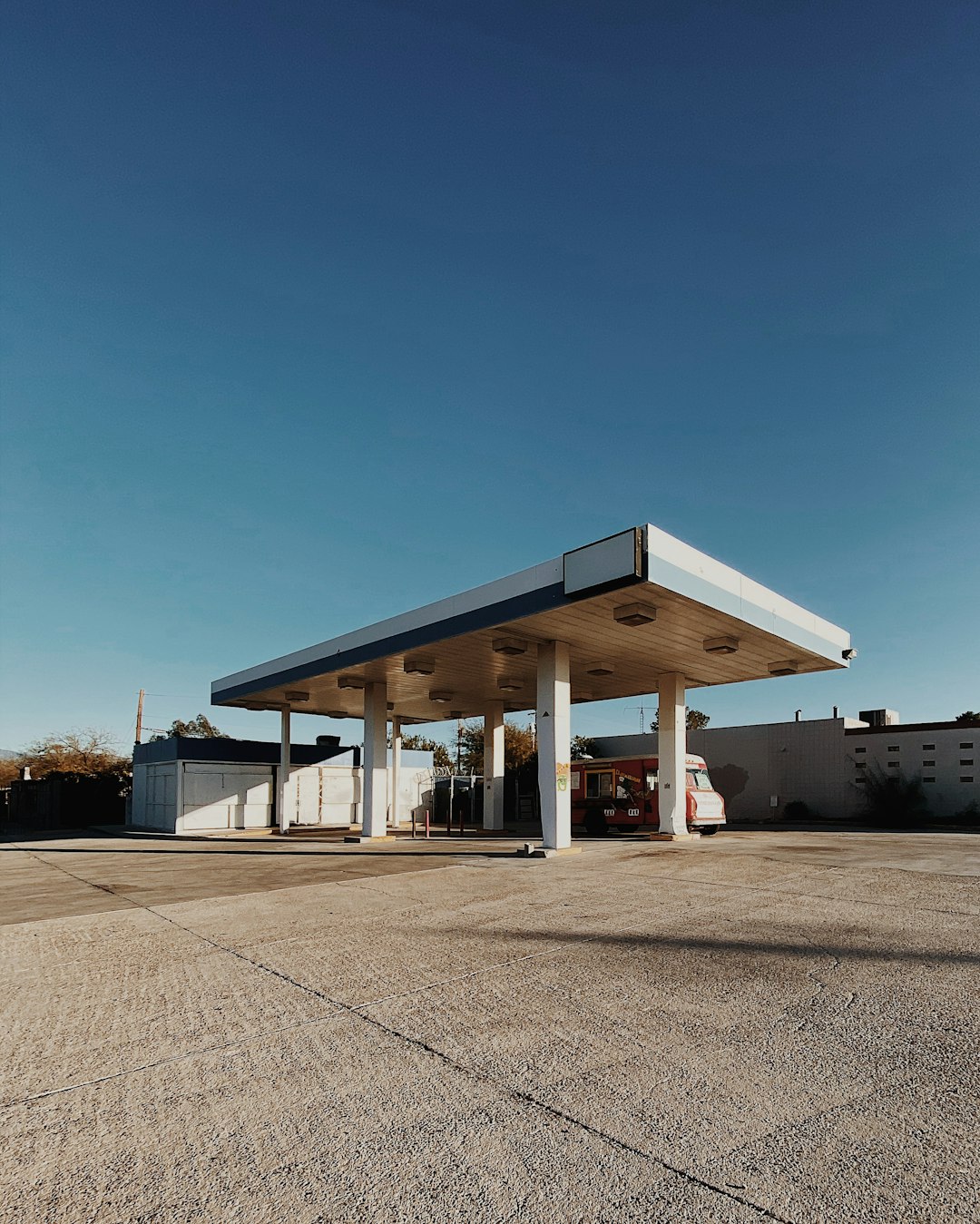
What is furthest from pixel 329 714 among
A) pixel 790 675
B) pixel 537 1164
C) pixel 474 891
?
pixel 537 1164

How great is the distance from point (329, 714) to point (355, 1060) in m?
30.1

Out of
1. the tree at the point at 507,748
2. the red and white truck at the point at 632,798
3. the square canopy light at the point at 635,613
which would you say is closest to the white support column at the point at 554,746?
the square canopy light at the point at 635,613

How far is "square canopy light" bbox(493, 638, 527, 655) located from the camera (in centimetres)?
1805

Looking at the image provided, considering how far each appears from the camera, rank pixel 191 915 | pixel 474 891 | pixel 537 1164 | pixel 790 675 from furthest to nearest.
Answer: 1. pixel 790 675
2. pixel 474 891
3. pixel 191 915
4. pixel 537 1164

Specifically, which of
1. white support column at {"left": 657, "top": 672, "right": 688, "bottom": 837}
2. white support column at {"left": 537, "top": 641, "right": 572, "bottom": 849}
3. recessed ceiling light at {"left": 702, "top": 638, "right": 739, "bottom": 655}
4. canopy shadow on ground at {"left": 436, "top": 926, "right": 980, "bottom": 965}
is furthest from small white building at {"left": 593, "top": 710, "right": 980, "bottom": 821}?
canopy shadow on ground at {"left": 436, "top": 926, "right": 980, "bottom": 965}

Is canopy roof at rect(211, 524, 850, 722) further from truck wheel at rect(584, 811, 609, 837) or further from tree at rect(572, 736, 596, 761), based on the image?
tree at rect(572, 736, 596, 761)

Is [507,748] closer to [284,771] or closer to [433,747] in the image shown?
[433,747]

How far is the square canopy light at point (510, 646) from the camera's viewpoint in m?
18.0

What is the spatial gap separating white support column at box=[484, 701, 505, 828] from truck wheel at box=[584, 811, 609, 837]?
5.15 meters

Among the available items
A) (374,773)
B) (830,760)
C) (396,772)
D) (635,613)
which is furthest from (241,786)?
(830,760)

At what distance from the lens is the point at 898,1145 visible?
11.1 feet

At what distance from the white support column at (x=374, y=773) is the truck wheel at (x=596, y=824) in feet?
20.8

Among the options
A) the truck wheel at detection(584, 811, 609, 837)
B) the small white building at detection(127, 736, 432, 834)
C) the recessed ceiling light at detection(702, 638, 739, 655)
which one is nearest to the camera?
the recessed ceiling light at detection(702, 638, 739, 655)

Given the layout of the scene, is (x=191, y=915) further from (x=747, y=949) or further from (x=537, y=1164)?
(x=537, y=1164)
